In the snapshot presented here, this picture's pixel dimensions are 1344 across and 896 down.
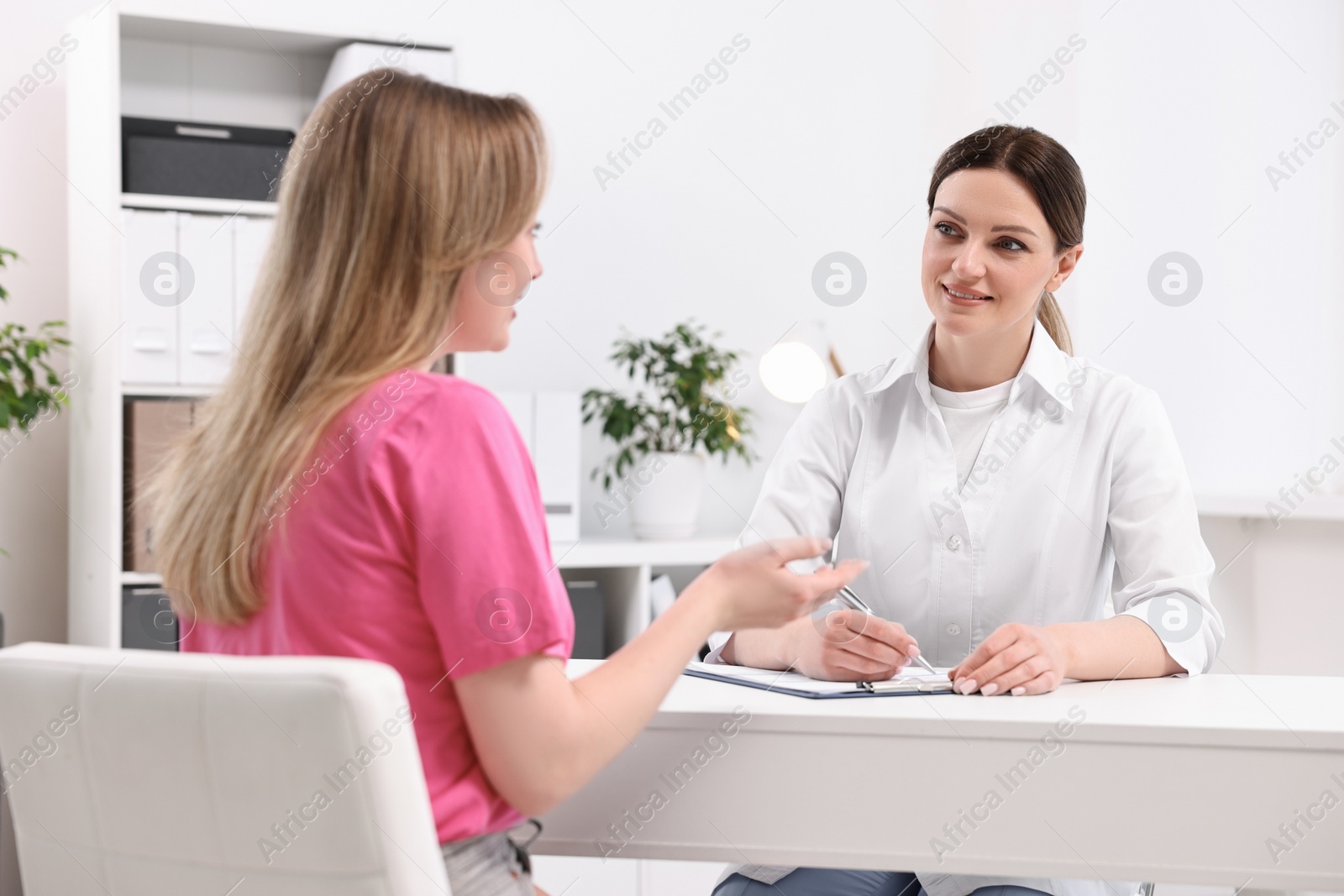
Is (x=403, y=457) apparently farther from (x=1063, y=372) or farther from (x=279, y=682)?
(x=1063, y=372)

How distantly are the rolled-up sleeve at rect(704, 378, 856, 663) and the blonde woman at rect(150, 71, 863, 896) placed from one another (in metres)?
0.61

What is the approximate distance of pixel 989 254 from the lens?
4.84 feet

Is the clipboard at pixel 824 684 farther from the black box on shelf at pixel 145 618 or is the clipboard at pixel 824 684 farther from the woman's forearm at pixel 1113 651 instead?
the black box on shelf at pixel 145 618

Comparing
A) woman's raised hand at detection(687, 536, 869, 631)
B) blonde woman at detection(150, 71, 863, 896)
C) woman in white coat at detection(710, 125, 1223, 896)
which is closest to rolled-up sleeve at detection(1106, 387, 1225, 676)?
woman in white coat at detection(710, 125, 1223, 896)

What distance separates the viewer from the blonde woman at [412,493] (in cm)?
77

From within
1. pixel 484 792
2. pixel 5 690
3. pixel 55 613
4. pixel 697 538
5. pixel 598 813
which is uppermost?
pixel 5 690

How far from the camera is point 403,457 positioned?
2.52 ft

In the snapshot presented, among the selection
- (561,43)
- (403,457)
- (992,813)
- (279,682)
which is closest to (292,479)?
(403,457)

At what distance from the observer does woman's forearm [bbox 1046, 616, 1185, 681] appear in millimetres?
1170

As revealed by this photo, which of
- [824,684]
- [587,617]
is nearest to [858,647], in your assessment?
[824,684]

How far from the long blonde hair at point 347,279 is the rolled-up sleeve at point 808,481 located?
0.74 meters

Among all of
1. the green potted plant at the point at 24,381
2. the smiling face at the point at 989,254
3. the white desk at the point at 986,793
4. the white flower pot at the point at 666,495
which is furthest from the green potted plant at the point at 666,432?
the white desk at the point at 986,793

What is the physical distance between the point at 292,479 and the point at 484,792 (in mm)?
270

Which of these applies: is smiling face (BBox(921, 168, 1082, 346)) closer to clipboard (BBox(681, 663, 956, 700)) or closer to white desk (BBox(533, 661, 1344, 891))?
clipboard (BBox(681, 663, 956, 700))
